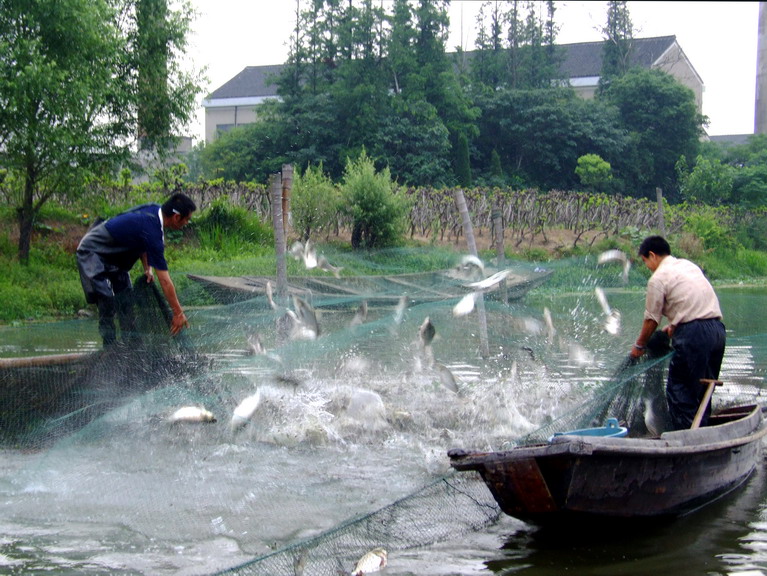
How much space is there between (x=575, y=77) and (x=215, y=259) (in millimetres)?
32160

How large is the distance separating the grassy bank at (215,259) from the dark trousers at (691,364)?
2.83 m

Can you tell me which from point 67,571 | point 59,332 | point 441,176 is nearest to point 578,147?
point 441,176

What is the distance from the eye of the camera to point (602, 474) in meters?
4.20

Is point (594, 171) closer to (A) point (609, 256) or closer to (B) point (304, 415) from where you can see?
→ (A) point (609, 256)

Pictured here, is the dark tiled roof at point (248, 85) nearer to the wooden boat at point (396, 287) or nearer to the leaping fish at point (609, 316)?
the wooden boat at point (396, 287)

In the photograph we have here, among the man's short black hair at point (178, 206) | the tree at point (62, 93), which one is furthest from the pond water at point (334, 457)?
the tree at point (62, 93)

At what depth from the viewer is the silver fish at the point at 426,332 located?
6.99m

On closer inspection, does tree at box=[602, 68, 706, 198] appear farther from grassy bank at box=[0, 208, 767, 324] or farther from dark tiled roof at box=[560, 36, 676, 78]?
grassy bank at box=[0, 208, 767, 324]

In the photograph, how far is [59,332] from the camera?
6.89 metres

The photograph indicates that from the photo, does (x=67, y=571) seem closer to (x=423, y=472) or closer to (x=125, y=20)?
(x=423, y=472)

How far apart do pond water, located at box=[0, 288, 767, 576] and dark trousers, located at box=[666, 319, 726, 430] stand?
65 centimetres

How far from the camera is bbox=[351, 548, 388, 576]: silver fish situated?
3908 millimetres

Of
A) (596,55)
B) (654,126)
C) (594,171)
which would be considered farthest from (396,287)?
(596,55)

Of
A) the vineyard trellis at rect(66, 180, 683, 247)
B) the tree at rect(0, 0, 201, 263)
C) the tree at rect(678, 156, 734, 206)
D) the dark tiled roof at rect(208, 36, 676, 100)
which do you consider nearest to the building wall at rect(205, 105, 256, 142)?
the dark tiled roof at rect(208, 36, 676, 100)
